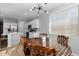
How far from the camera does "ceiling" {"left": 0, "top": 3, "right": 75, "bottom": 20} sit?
151 cm

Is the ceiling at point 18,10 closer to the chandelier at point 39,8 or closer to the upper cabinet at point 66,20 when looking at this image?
the chandelier at point 39,8

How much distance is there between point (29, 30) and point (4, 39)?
398 mm

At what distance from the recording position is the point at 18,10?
4.98 feet

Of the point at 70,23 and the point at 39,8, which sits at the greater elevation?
the point at 39,8

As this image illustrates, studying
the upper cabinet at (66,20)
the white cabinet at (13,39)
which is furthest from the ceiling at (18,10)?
the white cabinet at (13,39)

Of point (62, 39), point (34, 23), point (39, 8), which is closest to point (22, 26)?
point (34, 23)

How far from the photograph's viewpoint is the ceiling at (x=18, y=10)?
1.51 metres

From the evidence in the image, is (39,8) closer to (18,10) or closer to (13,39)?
(18,10)

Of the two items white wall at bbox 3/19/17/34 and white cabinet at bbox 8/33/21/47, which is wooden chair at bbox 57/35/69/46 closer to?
white cabinet at bbox 8/33/21/47

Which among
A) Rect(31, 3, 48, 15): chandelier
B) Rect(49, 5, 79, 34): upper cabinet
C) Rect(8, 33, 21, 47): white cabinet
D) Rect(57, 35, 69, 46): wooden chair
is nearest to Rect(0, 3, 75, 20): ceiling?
Rect(31, 3, 48, 15): chandelier

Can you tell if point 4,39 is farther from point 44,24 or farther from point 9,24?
point 44,24

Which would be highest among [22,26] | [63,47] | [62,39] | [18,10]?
[18,10]

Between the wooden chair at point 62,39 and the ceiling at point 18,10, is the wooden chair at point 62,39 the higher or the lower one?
the lower one

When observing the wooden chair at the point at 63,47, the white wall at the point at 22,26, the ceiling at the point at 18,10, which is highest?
the ceiling at the point at 18,10
